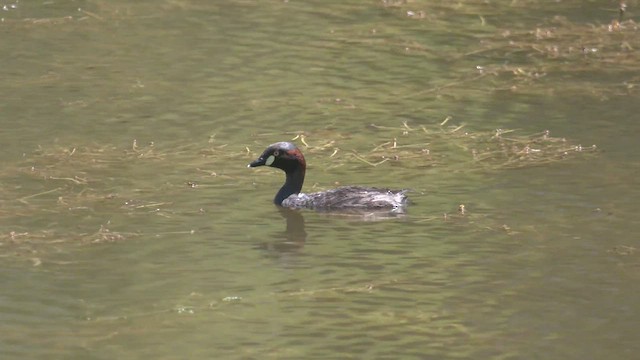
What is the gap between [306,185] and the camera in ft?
50.7

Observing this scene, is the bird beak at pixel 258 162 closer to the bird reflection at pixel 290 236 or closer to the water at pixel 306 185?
the water at pixel 306 185

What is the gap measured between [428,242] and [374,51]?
Answer: 24.9ft

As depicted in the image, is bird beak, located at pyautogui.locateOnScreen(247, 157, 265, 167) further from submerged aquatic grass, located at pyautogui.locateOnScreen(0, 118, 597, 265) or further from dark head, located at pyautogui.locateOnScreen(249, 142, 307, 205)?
submerged aquatic grass, located at pyautogui.locateOnScreen(0, 118, 597, 265)

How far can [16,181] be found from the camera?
15.0m

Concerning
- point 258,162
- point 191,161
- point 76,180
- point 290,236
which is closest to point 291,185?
point 258,162

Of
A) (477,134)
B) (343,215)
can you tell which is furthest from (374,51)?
(343,215)

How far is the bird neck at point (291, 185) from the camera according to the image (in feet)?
47.9

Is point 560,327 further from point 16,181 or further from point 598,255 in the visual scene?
point 16,181

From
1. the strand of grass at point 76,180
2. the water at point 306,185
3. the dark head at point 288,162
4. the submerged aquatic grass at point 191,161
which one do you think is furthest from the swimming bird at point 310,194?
the strand of grass at point 76,180

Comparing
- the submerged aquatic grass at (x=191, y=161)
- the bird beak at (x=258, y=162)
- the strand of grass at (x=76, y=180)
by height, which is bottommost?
the strand of grass at (x=76, y=180)

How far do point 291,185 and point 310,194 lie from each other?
0.62ft

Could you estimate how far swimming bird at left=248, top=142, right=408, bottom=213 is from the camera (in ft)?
46.1

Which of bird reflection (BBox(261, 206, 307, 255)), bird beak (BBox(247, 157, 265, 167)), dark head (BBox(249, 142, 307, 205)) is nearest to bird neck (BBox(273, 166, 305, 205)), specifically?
dark head (BBox(249, 142, 307, 205))

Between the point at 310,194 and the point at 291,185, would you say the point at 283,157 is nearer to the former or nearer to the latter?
the point at 291,185
